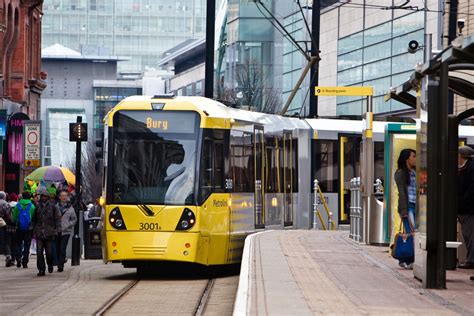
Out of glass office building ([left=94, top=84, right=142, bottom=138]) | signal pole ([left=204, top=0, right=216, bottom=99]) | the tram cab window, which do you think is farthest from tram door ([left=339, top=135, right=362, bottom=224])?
glass office building ([left=94, top=84, right=142, bottom=138])

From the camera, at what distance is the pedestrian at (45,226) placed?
2550 centimetres

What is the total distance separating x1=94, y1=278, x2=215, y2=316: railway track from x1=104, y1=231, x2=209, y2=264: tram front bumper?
0.46 meters

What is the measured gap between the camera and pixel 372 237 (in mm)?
25250

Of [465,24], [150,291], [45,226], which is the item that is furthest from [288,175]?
[465,24]

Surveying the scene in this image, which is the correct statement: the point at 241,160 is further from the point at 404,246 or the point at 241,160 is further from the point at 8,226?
the point at 8,226

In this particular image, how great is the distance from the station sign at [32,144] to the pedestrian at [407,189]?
21.1m

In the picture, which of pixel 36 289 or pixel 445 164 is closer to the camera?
pixel 445 164

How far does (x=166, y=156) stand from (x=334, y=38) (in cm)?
5314

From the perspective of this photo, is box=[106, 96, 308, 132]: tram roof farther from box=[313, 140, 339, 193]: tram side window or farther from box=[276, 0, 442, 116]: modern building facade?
box=[276, 0, 442, 116]: modern building facade

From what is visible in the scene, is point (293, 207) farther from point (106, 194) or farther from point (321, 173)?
point (106, 194)

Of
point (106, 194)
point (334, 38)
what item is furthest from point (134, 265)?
point (334, 38)

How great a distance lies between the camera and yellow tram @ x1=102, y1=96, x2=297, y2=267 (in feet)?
71.8

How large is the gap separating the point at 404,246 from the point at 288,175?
10.7m

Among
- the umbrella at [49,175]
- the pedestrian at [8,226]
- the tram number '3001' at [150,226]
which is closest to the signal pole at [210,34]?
the pedestrian at [8,226]
